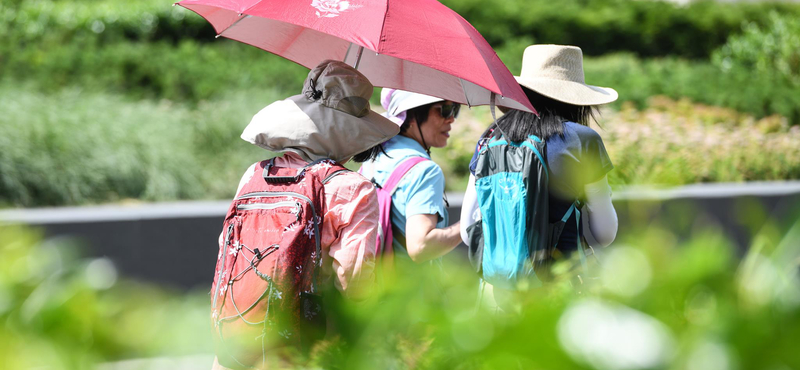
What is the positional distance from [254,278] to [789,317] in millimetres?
1661

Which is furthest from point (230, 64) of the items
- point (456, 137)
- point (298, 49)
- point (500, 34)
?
point (298, 49)

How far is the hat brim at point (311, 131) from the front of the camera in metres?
2.27

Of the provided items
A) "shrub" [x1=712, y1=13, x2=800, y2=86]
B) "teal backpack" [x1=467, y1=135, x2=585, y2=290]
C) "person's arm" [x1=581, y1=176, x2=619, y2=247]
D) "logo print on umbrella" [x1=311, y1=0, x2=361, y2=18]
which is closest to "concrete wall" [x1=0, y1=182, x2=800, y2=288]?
"person's arm" [x1=581, y1=176, x2=619, y2=247]

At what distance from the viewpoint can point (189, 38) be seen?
13.8 metres

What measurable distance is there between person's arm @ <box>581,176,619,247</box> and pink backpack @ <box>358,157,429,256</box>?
70 cm

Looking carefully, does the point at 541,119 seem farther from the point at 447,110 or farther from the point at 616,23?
the point at 616,23

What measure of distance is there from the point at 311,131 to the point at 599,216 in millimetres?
1162

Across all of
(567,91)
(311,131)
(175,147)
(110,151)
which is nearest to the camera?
(311,131)

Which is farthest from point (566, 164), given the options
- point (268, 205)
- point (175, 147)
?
point (175, 147)

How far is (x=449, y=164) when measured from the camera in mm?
9148

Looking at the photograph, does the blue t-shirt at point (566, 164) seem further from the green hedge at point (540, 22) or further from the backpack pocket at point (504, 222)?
the green hedge at point (540, 22)

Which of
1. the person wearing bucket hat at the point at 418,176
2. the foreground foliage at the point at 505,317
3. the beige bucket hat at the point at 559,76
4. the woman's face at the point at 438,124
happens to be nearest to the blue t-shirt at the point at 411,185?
the person wearing bucket hat at the point at 418,176

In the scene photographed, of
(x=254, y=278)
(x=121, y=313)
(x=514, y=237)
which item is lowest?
(x=514, y=237)

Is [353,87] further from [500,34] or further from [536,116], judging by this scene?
[500,34]
